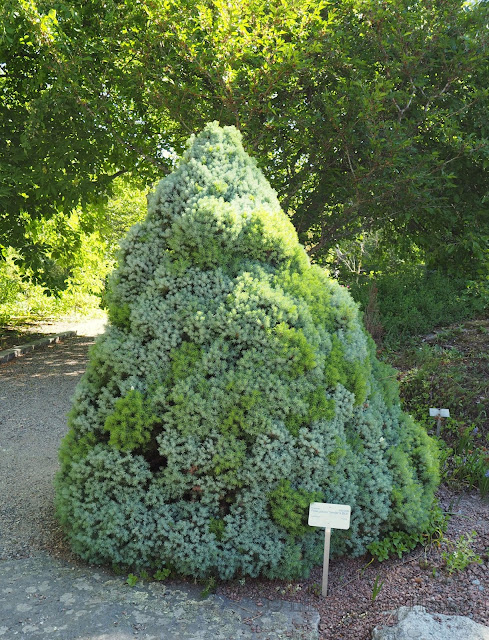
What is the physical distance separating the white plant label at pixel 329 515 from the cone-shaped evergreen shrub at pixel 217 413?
3.6 inches

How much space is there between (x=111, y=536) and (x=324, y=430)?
1.21 m

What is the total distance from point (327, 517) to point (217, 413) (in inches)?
28.7

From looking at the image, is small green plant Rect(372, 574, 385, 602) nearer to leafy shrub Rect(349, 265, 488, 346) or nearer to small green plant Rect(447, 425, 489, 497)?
small green plant Rect(447, 425, 489, 497)

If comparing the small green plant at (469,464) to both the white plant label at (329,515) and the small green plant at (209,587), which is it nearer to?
the white plant label at (329,515)

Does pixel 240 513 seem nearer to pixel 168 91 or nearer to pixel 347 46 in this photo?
pixel 168 91

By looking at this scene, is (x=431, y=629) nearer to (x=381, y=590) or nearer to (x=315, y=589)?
(x=381, y=590)

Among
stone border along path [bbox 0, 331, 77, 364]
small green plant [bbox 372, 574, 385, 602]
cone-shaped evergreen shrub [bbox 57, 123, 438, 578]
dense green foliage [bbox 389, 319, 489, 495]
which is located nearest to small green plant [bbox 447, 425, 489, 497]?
dense green foliage [bbox 389, 319, 489, 495]

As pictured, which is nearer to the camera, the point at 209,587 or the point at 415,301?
the point at 209,587

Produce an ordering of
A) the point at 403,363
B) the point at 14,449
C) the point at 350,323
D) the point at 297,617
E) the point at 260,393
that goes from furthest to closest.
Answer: the point at 403,363 → the point at 14,449 → the point at 350,323 → the point at 260,393 → the point at 297,617

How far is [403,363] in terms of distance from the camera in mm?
6211

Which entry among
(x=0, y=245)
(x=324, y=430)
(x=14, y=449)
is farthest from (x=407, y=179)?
(x=0, y=245)

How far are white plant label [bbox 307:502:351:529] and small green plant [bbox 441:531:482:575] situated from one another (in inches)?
25.7

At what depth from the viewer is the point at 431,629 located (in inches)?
92.3

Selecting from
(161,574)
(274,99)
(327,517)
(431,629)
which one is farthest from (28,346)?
(431,629)
